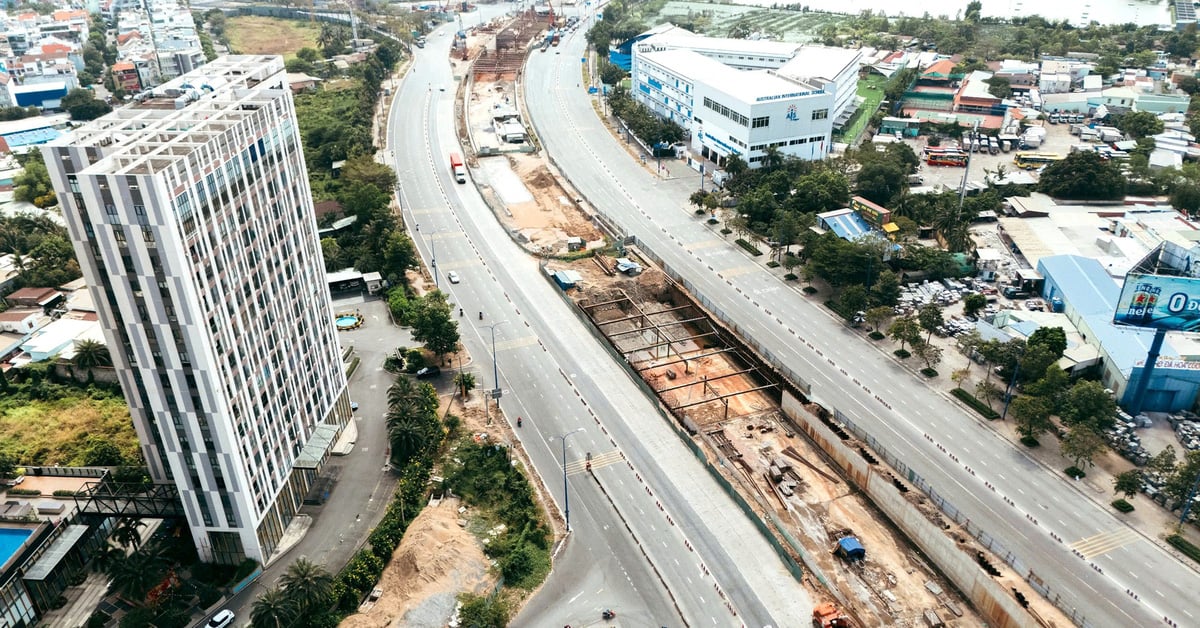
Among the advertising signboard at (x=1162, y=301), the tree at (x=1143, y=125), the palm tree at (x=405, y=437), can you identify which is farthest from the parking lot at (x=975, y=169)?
the palm tree at (x=405, y=437)

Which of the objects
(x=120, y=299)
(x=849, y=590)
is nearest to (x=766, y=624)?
(x=849, y=590)

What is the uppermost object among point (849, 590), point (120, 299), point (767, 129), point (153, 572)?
point (120, 299)

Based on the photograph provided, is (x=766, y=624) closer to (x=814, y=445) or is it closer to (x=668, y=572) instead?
(x=668, y=572)

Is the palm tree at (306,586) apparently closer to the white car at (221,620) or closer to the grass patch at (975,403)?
the white car at (221,620)

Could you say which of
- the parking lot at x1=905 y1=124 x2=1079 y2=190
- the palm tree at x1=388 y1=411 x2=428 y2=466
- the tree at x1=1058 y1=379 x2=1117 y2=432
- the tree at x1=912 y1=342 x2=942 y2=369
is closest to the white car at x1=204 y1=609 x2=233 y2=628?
the palm tree at x1=388 y1=411 x2=428 y2=466

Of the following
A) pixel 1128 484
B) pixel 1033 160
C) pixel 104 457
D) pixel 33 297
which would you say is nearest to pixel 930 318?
pixel 1128 484
